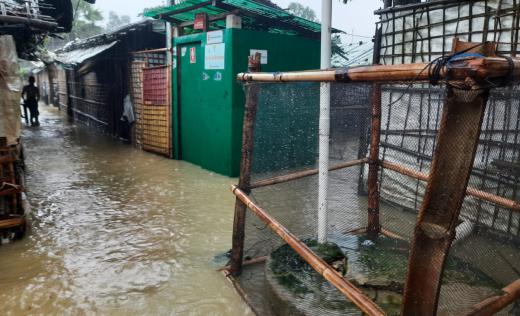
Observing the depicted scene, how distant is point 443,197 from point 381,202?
339cm

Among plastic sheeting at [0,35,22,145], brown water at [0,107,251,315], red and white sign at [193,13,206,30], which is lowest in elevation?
brown water at [0,107,251,315]

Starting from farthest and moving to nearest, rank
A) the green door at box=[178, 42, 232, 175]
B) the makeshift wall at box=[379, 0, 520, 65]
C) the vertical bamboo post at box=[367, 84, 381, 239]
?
the green door at box=[178, 42, 232, 175] < the makeshift wall at box=[379, 0, 520, 65] < the vertical bamboo post at box=[367, 84, 381, 239]

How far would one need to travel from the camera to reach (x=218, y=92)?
7.84 m

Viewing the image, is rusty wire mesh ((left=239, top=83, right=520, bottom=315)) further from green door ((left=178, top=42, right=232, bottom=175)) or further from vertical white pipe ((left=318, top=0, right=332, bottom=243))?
green door ((left=178, top=42, right=232, bottom=175))

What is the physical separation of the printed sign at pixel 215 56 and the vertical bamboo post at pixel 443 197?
21.0ft

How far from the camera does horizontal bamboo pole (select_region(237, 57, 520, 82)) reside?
1.37 m

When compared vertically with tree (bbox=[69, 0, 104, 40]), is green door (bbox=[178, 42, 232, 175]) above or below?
below

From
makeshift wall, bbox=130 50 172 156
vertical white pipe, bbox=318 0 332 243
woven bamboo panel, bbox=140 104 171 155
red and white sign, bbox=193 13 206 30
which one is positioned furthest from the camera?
woven bamboo panel, bbox=140 104 171 155

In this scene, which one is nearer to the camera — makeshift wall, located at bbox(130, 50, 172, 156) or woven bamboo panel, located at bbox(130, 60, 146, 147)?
makeshift wall, located at bbox(130, 50, 172, 156)

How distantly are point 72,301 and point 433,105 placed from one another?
4.20m

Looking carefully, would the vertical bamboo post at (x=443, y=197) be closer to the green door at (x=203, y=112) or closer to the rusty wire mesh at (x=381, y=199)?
the rusty wire mesh at (x=381, y=199)

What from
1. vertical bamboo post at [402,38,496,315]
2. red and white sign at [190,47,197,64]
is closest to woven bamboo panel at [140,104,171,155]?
red and white sign at [190,47,197,64]

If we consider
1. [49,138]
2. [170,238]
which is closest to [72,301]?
[170,238]

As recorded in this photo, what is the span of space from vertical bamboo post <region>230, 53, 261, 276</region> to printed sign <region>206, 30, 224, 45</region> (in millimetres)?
4267
